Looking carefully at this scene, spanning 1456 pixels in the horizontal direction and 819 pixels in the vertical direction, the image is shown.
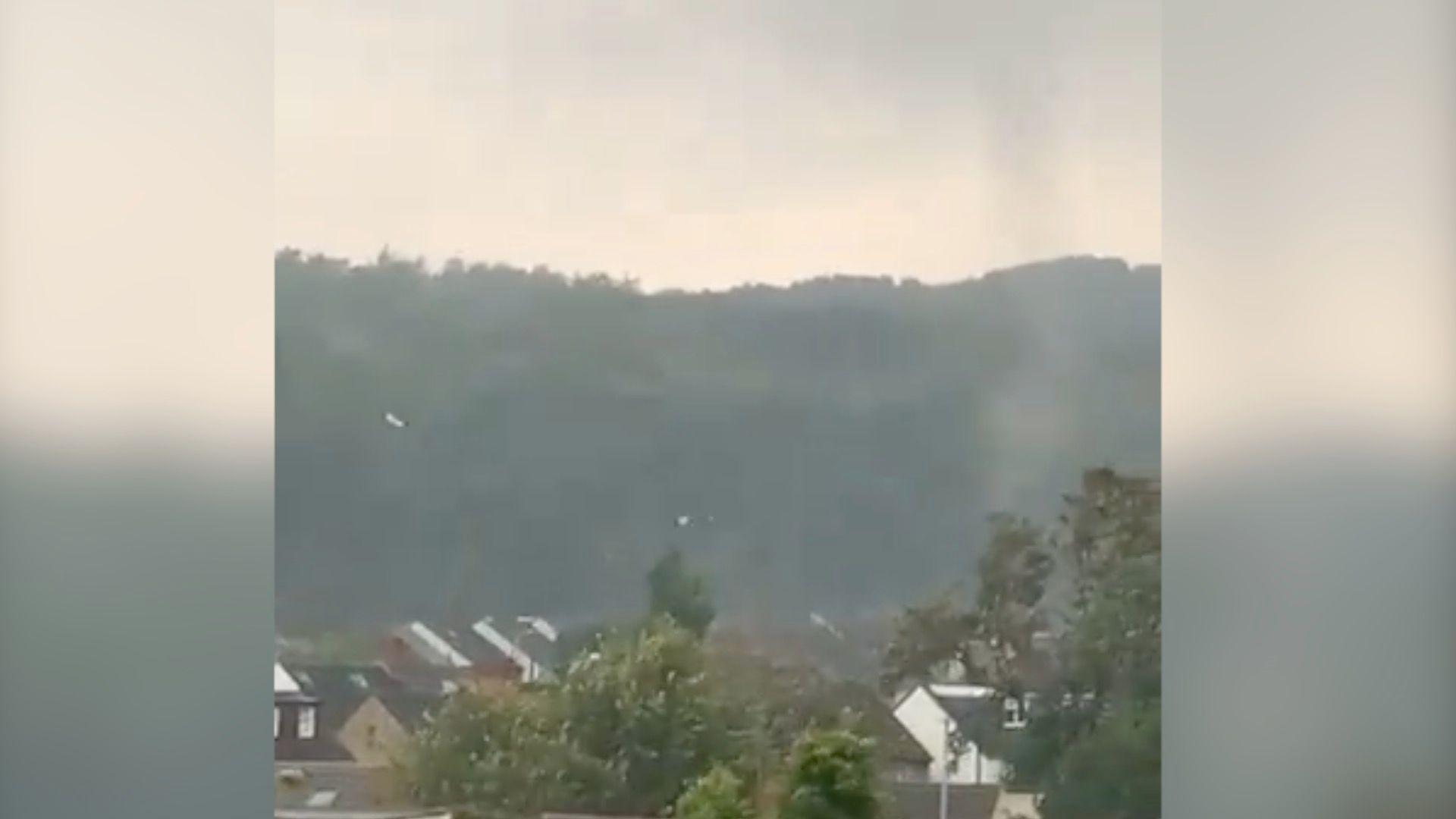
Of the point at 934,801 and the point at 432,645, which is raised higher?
the point at 432,645

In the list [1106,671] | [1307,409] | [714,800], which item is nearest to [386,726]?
[714,800]

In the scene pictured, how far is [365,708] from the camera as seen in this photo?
116 centimetres

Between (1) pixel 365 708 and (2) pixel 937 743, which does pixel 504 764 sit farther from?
(2) pixel 937 743

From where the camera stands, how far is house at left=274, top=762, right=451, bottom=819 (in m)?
1.15

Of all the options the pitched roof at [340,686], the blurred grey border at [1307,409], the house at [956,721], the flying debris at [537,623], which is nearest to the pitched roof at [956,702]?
the house at [956,721]

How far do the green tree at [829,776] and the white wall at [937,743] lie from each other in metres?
0.03

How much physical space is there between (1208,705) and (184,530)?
2.34 feet

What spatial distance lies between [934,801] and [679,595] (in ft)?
0.75

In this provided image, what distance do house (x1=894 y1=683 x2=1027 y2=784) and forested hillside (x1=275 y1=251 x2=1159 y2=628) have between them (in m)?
0.07

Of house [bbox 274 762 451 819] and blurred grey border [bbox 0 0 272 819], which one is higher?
blurred grey border [bbox 0 0 272 819]

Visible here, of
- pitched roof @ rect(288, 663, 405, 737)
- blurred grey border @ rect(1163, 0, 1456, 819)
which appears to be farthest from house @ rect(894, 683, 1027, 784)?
pitched roof @ rect(288, 663, 405, 737)

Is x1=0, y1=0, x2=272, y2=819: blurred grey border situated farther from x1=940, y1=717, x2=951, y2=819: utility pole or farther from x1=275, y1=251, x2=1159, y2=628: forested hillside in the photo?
x1=940, y1=717, x2=951, y2=819: utility pole

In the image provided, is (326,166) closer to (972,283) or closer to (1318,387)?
(972,283)

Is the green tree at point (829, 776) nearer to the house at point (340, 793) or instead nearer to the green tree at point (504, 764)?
the green tree at point (504, 764)
